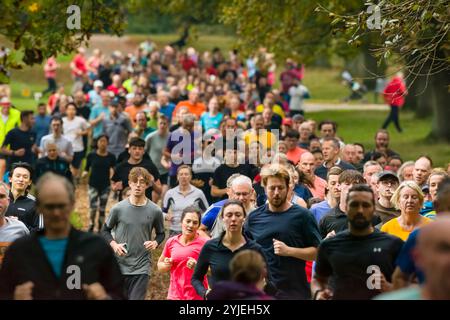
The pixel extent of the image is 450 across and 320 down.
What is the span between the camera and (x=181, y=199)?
16625mm

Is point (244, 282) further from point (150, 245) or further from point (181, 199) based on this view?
point (181, 199)

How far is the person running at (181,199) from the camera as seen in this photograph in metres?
16.5

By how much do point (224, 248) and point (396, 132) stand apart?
25.5 meters

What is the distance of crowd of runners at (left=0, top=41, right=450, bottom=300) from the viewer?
832 centimetres

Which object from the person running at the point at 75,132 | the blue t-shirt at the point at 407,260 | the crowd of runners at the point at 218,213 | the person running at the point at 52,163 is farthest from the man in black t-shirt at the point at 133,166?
the blue t-shirt at the point at 407,260

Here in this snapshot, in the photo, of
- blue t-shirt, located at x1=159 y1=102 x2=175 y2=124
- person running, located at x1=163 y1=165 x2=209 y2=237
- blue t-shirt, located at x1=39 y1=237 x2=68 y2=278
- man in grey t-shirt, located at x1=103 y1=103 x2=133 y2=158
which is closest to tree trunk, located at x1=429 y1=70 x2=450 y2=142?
blue t-shirt, located at x1=159 y1=102 x2=175 y2=124

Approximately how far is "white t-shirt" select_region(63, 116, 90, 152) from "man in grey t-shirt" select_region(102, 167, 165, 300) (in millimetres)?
10817

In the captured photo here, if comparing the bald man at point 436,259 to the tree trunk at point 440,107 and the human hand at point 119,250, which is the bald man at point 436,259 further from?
the tree trunk at point 440,107

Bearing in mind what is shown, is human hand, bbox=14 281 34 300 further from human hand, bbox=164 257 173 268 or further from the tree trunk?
the tree trunk

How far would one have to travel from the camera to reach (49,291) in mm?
8297
